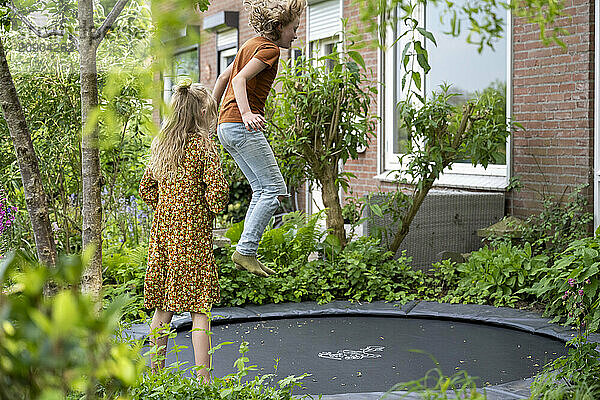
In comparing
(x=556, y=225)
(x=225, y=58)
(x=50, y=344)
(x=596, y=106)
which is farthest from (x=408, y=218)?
(x=225, y=58)

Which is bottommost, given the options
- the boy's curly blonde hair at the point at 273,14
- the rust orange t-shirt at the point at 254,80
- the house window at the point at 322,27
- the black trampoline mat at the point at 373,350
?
the black trampoline mat at the point at 373,350

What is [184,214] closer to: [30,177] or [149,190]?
[149,190]

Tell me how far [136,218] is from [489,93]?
3.11m

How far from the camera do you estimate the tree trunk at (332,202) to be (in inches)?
231

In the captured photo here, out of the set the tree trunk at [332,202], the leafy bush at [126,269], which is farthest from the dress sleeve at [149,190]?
the tree trunk at [332,202]

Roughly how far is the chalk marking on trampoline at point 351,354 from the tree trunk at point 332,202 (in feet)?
6.11

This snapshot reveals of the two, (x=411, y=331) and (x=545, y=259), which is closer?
(x=411, y=331)

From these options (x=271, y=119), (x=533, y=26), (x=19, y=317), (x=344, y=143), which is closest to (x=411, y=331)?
(x=344, y=143)

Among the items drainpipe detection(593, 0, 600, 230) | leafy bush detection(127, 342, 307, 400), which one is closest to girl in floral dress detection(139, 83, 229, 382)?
leafy bush detection(127, 342, 307, 400)

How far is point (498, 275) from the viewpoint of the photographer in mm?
5137

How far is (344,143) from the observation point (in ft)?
18.9

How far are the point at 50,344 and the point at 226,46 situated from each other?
435 inches

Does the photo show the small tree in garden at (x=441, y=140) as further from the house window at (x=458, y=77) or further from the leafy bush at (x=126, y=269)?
the leafy bush at (x=126, y=269)

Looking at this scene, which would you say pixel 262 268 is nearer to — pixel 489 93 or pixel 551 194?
pixel 551 194
